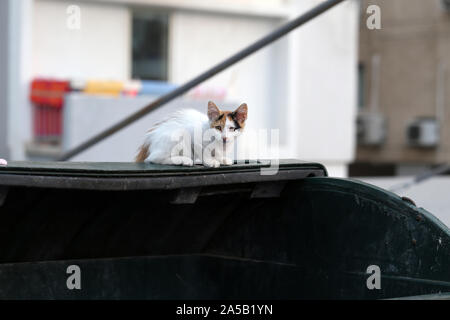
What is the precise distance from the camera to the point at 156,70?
1121 centimetres

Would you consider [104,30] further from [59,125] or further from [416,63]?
[416,63]

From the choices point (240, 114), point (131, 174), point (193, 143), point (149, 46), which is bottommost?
point (131, 174)

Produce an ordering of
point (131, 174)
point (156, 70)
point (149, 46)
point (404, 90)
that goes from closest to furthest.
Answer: point (131, 174), point (149, 46), point (156, 70), point (404, 90)

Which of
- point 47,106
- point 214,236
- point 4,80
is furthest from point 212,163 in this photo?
point 4,80

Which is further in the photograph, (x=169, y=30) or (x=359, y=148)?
(x=359, y=148)

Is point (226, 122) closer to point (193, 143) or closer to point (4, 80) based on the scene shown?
point (193, 143)

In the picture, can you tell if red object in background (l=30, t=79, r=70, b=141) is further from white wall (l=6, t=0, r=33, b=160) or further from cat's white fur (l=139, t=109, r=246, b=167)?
cat's white fur (l=139, t=109, r=246, b=167)

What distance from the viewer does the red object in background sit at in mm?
9727

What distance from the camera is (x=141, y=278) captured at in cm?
436

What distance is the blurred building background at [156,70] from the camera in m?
9.62

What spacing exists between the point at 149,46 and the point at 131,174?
7788mm

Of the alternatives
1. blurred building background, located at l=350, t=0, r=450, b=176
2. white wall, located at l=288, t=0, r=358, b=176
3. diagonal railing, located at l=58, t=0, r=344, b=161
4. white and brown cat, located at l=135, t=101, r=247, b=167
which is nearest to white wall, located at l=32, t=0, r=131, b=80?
white wall, located at l=288, t=0, r=358, b=176

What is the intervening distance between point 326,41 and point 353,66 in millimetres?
671
